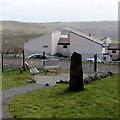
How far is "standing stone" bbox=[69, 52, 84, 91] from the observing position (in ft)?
35.1

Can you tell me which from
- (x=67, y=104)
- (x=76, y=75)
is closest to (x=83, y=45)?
(x=76, y=75)

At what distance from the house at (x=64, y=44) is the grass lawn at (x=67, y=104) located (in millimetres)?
31487

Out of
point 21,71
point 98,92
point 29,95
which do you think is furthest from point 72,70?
point 21,71

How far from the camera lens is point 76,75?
10.8 metres

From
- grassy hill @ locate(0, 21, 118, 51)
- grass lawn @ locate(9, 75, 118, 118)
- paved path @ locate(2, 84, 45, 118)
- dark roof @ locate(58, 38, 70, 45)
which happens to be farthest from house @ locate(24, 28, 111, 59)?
grass lawn @ locate(9, 75, 118, 118)

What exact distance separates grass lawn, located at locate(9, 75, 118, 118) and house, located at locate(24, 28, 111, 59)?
103ft

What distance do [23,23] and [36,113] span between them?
125883 mm

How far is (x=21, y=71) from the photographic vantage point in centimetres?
1856

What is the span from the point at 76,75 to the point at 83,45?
32.2m

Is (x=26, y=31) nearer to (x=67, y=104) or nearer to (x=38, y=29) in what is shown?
(x=38, y=29)

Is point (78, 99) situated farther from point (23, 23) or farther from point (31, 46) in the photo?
point (23, 23)

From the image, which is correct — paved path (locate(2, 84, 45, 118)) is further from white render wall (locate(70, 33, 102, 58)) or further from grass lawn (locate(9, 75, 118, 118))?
white render wall (locate(70, 33, 102, 58))

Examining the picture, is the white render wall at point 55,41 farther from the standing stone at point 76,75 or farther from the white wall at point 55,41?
the standing stone at point 76,75

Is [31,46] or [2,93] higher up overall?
[31,46]
